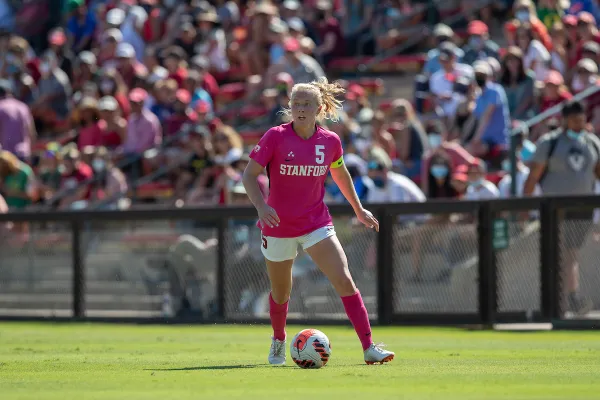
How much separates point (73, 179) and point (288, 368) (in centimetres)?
1163

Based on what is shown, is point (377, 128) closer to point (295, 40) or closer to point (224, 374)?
point (295, 40)

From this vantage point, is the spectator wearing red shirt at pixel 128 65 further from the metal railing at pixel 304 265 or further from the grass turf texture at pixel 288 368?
the grass turf texture at pixel 288 368

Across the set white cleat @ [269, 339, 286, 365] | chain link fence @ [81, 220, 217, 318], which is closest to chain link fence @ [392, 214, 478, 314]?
chain link fence @ [81, 220, 217, 318]

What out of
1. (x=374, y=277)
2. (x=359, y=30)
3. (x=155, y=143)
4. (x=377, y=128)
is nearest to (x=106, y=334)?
(x=374, y=277)

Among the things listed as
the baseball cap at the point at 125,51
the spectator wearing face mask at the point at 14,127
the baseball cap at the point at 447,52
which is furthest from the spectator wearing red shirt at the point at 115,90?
the baseball cap at the point at 447,52

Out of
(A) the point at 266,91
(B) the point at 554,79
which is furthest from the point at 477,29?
(A) the point at 266,91

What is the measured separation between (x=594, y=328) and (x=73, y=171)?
30.9 feet

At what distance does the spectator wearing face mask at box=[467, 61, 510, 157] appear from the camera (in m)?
16.5

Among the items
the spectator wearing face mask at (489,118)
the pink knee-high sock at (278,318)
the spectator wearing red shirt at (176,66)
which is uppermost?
the spectator wearing red shirt at (176,66)

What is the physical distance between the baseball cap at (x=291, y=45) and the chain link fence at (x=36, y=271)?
473 centimetres

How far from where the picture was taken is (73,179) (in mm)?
19922

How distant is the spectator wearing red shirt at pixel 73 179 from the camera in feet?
64.3

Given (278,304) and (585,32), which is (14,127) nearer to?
(585,32)

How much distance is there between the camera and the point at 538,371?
8391mm
